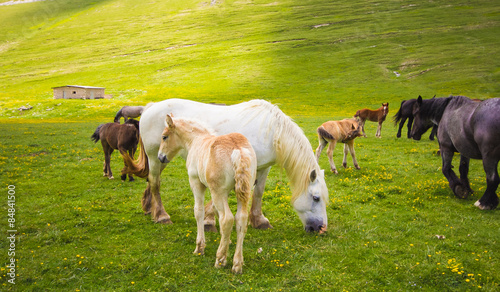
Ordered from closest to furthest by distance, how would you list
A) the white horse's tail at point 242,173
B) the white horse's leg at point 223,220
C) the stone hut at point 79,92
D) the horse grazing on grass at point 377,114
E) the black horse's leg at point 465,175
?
the white horse's tail at point 242,173 → the white horse's leg at point 223,220 → the black horse's leg at point 465,175 → the horse grazing on grass at point 377,114 → the stone hut at point 79,92

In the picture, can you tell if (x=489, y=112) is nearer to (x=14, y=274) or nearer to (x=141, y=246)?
(x=141, y=246)

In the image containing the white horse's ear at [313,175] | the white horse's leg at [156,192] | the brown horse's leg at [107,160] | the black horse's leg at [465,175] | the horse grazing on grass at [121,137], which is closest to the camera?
the white horse's ear at [313,175]

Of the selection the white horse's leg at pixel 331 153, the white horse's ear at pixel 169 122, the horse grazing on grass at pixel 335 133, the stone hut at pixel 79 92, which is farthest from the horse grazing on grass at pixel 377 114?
the stone hut at pixel 79 92

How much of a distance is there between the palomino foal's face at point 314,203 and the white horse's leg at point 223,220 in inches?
82.8

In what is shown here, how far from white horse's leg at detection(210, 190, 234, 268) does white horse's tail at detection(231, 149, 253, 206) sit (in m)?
0.32

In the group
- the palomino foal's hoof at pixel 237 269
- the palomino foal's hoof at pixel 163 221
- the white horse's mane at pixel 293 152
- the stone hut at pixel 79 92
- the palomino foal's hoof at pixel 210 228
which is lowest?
the stone hut at pixel 79 92

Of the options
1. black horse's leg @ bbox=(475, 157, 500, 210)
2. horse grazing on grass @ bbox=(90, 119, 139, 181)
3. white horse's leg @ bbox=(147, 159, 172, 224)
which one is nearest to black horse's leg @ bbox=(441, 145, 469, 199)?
black horse's leg @ bbox=(475, 157, 500, 210)

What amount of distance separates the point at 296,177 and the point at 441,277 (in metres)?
3.15

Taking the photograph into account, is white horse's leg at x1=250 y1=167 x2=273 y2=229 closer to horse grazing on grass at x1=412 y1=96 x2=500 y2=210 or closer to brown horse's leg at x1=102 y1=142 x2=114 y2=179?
horse grazing on grass at x1=412 y1=96 x2=500 y2=210

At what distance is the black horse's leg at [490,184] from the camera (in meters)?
7.49

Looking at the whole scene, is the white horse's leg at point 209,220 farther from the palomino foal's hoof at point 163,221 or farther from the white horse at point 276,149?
the palomino foal's hoof at point 163,221

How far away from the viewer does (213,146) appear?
16.9 feet

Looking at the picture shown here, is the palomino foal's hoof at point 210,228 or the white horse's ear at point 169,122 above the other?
the white horse's ear at point 169,122

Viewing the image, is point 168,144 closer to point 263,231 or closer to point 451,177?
point 263,231
